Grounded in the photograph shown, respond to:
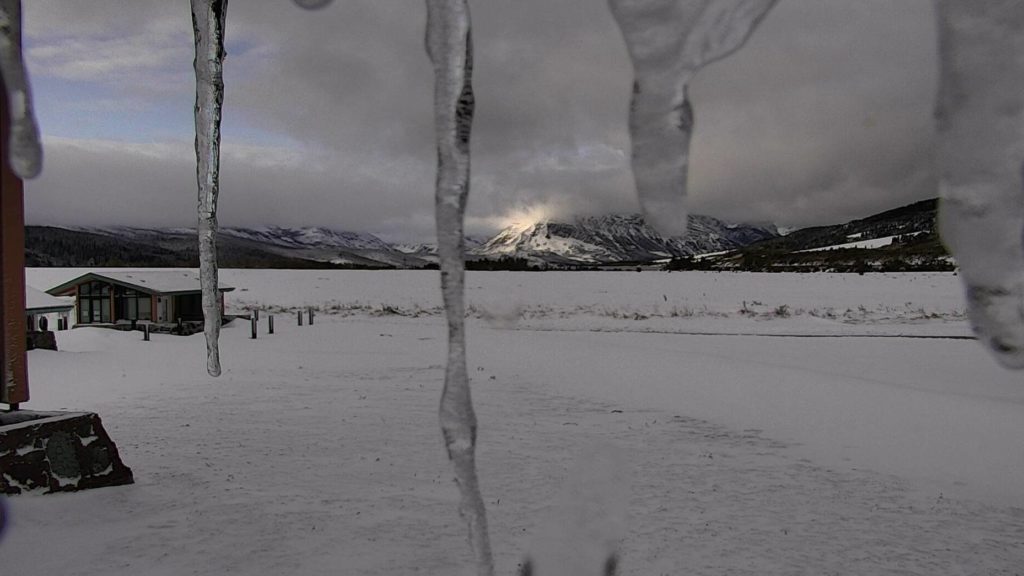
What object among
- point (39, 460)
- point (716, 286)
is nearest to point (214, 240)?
point (39, 460)

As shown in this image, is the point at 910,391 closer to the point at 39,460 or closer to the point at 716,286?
the point at 39,460

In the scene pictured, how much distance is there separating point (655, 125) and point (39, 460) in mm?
7113

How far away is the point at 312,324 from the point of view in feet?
94.0

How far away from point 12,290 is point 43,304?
15.9 m

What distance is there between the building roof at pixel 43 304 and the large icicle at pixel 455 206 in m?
21.7

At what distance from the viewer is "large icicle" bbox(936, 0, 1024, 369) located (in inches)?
32.7

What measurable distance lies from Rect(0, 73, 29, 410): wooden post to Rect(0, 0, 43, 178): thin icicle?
5.53 meters

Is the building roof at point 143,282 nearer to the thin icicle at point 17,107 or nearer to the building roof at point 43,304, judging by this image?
the building roof at point 43,304

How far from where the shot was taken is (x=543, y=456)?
27.2ft

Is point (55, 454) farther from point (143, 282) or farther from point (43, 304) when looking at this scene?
point (143, 282)

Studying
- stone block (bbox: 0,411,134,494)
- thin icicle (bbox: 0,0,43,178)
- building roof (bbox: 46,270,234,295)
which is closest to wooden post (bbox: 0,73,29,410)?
stone block (bbox: 0,411,134,494)

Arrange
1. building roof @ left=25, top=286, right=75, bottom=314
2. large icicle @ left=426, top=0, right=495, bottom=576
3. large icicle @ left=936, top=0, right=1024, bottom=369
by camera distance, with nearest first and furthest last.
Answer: large icicle @ left=936, top=0, right=1024, bottom=369 → large icicle @ left=426, top=0, right=495, bottom=576 → building roof @ left=25, top=286, right=75, bottom=314

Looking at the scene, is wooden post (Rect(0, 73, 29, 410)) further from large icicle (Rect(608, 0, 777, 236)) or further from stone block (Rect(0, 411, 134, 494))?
large icicle (Rect(608, 0, 777, 236))

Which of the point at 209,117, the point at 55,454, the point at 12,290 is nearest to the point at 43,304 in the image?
the point at 12,290
